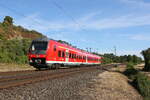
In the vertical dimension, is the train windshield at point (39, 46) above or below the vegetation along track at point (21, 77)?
above

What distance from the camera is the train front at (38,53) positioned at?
21.0 m

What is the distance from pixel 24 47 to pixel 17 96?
122 feet

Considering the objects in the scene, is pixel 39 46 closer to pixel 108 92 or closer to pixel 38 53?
pixel 38 53

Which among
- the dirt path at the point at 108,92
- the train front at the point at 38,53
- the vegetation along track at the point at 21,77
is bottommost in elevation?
the dirt path at the point at 108,92

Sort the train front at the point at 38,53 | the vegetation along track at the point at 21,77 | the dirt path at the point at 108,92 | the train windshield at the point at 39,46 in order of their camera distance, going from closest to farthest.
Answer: the dirt path at the point at 108,92 → the vegetation along track at the point at 21,77 → the train front at the point at 38,53 → the train windshield at the point at 39,46

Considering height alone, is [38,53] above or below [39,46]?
below

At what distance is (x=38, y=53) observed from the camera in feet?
69.6

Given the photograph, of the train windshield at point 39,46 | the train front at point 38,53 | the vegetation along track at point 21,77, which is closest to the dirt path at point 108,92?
the vegetation along track at point 21,77

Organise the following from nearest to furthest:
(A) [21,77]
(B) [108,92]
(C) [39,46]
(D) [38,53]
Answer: (B) [108,92], (A) [21,77], (D) [38,53], (C) [39,46]

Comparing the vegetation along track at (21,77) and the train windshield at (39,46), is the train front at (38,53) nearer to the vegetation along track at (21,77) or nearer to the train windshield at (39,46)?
the train windshield at (39,46)

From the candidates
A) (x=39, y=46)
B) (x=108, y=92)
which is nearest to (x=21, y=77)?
(x=108, y=92)

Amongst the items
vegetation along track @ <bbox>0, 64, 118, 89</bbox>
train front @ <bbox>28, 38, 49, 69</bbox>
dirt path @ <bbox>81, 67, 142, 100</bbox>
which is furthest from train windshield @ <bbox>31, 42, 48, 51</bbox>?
dirt path @ <bbox>81, 67, 142, 100</bbox>

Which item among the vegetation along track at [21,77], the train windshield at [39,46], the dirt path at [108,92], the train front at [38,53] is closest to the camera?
the dirt path at [108,92]

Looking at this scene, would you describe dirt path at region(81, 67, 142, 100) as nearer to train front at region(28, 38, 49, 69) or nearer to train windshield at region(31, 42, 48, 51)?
train front at region(28, 38, 49, 69)
